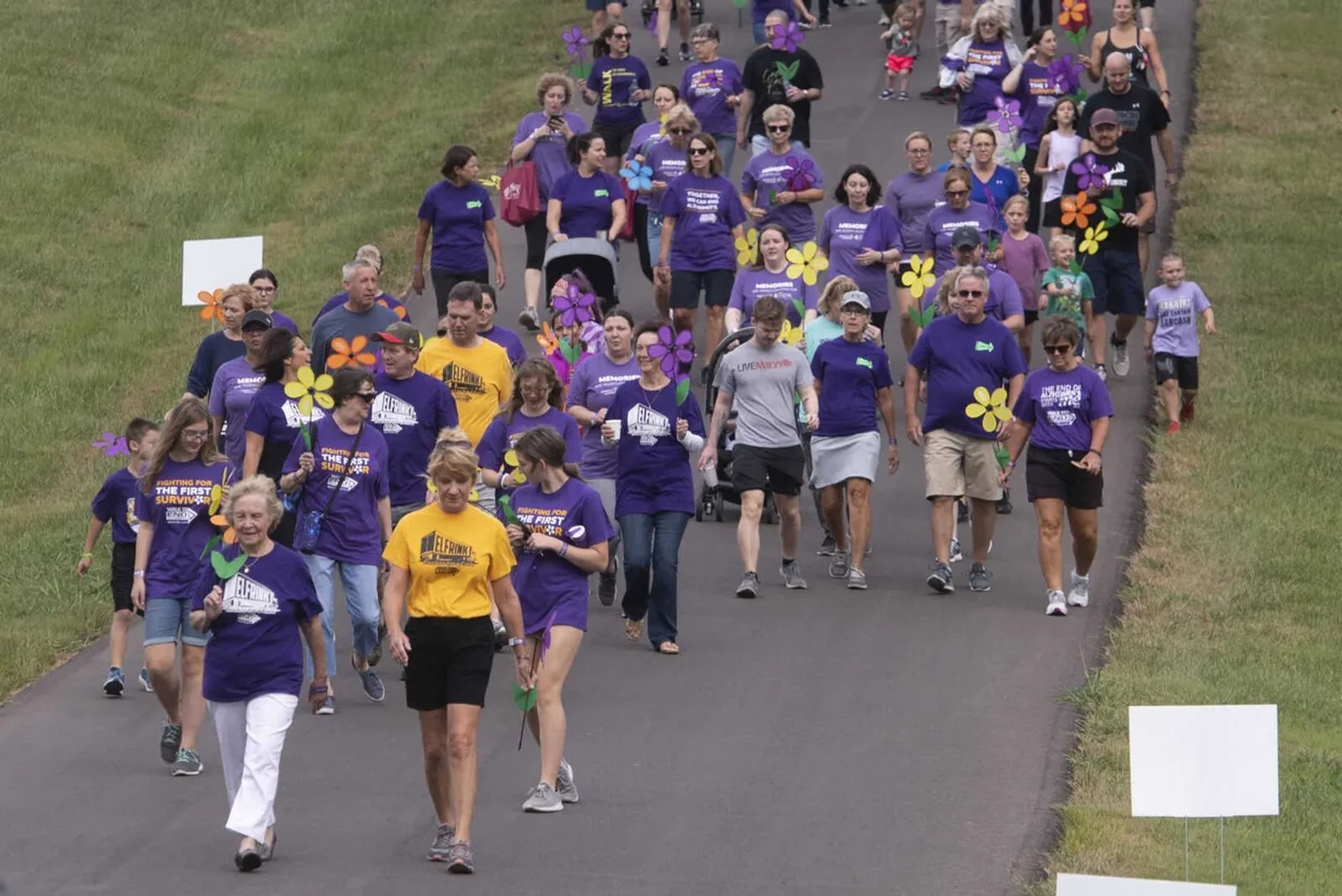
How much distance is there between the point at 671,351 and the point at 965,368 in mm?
2188

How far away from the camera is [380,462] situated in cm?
1277

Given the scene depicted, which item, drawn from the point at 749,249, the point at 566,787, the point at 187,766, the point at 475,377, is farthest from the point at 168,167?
the point at 566,787

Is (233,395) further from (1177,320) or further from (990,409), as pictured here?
(1177,320)

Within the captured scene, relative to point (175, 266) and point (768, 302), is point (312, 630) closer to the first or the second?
point (768, 302)

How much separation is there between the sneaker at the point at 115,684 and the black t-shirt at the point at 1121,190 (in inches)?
365

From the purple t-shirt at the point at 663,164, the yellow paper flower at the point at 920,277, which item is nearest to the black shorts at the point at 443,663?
the yellow paper flower at the point at 920,277

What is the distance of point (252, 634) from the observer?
1042 cm

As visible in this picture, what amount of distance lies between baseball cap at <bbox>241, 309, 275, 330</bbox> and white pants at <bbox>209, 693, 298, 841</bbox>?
3.77 metres

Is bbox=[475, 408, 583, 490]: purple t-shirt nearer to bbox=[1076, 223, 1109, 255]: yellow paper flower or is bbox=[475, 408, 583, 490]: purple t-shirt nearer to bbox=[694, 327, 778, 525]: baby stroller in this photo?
bbox=[694, 327, 778, 525]: baby stroller

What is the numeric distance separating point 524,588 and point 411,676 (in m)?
1.12

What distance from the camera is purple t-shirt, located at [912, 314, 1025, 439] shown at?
49.1 feet

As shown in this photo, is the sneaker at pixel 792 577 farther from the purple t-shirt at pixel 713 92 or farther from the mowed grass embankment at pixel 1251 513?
the purple t-shirt at pixel 713 92

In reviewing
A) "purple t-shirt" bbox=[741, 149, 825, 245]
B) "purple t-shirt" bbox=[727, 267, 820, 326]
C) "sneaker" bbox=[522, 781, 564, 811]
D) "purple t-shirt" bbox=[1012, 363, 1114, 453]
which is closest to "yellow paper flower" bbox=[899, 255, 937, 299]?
"purple t-shirt" bbox=[727, 267, 820, 326]

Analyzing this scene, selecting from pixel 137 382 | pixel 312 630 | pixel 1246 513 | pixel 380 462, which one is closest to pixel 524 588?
pixel 312 630
